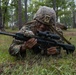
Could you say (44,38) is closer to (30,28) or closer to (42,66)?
(30,28)

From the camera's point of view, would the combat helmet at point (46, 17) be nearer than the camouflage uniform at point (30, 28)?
No

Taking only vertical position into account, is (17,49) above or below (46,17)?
below

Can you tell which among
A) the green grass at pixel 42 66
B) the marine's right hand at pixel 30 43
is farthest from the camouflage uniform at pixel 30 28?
the marine's right hand at pixel 30 43

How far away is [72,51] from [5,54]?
156cm

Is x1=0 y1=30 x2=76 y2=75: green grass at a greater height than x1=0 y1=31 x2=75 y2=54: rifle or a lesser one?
lesser

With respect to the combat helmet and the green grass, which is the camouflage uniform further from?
the green grass

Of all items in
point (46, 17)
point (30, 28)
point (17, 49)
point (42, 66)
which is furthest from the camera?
point (30, 28)

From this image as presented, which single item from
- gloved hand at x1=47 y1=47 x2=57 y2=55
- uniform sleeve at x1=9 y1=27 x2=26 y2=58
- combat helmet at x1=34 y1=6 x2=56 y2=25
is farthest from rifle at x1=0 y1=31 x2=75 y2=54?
combat helmet at x1=34 y1=6 x2=56 y2=25

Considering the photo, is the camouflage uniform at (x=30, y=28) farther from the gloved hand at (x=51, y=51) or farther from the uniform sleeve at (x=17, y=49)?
the gloved hand at (x=51, y=51)

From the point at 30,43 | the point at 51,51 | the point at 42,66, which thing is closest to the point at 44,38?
the point at 51,51

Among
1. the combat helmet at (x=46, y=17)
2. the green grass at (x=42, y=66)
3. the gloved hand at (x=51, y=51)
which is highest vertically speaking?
the combat helmet at (x=46, y=17)

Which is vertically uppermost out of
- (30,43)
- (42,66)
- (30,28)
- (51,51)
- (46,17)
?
(46,17)

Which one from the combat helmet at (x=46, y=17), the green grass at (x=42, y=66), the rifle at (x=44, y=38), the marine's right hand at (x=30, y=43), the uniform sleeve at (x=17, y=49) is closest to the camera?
the green grass at (x=42, y=66)

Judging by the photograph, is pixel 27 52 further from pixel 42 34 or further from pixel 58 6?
pixel 58 6
